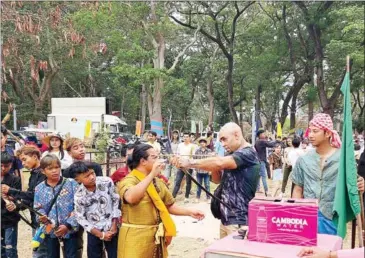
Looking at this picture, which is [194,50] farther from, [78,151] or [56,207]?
[56,207]

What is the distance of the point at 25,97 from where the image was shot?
2572cm

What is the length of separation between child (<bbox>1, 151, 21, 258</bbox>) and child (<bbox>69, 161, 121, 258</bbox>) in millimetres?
878

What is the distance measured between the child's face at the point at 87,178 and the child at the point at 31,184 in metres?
0.82

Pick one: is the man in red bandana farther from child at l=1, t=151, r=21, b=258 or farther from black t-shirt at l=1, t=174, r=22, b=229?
black t-shirt at l=1, t=174, r=22, b=229

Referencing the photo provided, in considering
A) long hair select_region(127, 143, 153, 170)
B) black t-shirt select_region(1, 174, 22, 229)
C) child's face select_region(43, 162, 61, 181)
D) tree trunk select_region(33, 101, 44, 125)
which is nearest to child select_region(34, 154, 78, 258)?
child's face select_region(43, 162, 61, 181)

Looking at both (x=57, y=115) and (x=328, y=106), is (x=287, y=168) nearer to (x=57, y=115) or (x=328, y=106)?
(x=328, y=106)

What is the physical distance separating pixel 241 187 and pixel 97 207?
1.16 m

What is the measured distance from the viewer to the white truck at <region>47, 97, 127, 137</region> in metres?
21.5

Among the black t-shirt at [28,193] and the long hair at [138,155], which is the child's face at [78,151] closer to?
the black t-shirt at [28,193]

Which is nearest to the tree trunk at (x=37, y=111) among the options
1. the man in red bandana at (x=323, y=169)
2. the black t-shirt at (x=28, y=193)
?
the black t-shirt at (x=28, y=193)

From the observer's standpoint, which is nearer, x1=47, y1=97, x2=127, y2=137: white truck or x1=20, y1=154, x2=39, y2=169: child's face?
x1=20, y1=154, x2=39, y2=169: child's face

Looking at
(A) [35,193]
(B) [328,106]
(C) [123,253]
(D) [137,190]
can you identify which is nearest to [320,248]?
(D) [137,190]

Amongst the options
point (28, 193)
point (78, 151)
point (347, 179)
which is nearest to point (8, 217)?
point (28, 193)

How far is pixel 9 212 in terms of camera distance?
4.18 m
